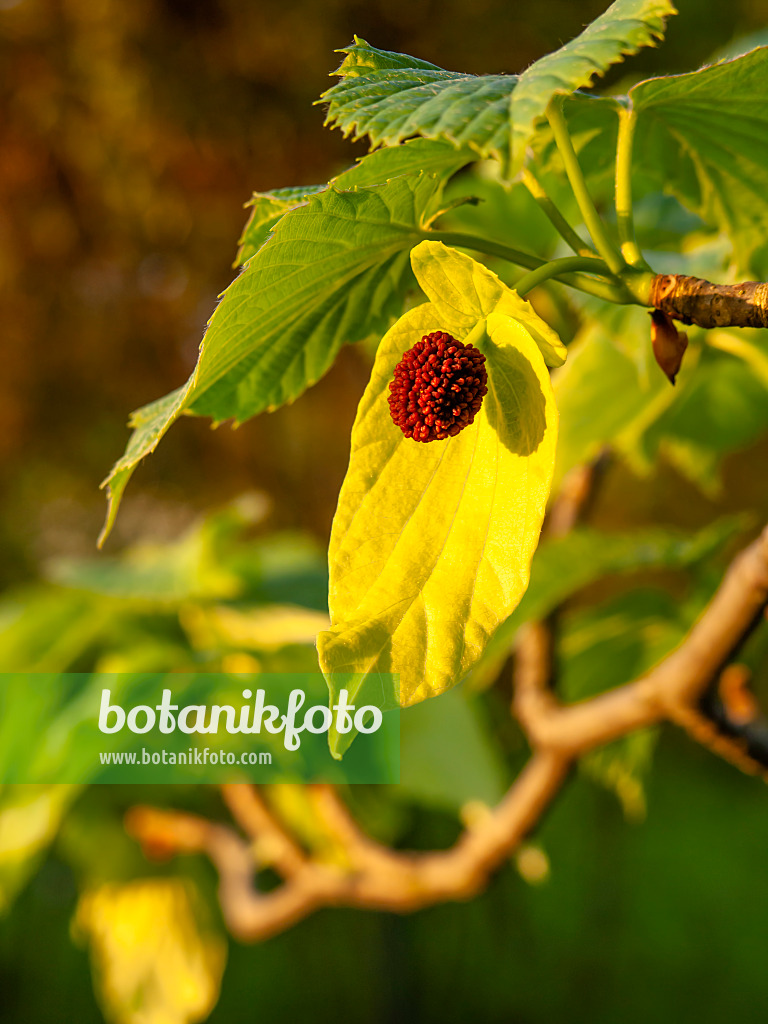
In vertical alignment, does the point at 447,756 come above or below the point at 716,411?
below

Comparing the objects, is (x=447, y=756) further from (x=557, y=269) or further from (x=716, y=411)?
(x=557, y=269)

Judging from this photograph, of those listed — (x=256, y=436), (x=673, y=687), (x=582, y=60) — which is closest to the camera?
(x=582, y=60)

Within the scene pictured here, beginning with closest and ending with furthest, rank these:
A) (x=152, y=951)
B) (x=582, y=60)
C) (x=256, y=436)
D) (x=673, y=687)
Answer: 1. (x=582, y=60)
2. (x=673, y=687)
3. (x=152, y=951)
4. (x=256, y=436)

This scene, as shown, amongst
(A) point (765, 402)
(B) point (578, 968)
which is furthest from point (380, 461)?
(B) point (578, 968)

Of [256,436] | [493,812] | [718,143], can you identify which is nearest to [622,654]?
[493,812]

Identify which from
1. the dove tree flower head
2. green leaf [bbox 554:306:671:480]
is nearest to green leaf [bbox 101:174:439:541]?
the dove tree flower head

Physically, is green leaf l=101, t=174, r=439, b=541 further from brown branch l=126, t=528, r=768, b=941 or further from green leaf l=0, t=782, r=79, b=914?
green leaf l=0, t=782, r=79, b=914

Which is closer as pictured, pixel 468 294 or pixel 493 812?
pixel 468 294

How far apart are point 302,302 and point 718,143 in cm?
9

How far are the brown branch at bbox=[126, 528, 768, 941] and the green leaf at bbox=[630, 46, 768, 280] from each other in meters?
0.07

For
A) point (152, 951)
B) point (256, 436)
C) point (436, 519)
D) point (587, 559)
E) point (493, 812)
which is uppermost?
point (436, 519)

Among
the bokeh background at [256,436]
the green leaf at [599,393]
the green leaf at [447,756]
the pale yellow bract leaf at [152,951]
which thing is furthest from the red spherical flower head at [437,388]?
the bokeh background at [256,436]

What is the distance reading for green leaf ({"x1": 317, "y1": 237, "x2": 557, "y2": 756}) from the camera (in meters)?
0.12

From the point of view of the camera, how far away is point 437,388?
11 cm
